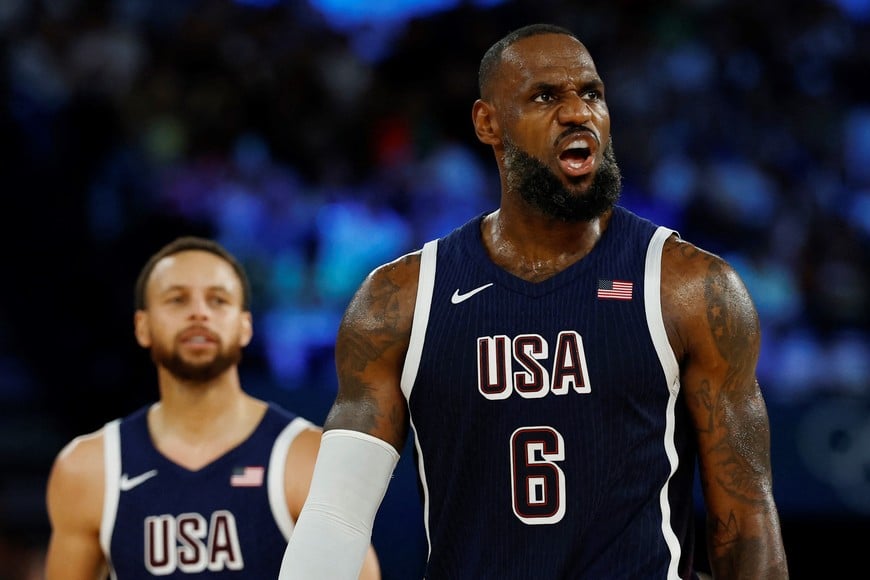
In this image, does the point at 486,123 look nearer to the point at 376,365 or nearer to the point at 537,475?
the point at 376,365

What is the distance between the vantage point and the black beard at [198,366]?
15.5ft

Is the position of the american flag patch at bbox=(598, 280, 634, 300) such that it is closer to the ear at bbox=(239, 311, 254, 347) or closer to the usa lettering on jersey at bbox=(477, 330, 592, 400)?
the usa lettering on jersey at bbox=(477, 330, 592, 400)

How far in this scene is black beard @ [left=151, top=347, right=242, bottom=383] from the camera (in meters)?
4.72

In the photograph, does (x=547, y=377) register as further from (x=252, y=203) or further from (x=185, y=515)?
(x=252, y=203)

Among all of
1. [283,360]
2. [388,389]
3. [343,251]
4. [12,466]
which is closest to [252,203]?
[343,251]

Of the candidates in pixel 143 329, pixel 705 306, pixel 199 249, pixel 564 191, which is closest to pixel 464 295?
pixel 564 191

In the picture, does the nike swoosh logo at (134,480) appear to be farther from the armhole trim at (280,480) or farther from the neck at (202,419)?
the armhole trim at (280,480)

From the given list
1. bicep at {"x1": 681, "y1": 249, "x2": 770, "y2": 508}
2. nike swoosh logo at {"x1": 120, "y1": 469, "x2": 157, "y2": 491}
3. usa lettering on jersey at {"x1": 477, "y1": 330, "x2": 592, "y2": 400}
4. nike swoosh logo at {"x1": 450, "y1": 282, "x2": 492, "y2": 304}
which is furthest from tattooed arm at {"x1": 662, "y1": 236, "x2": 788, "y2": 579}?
nike swoosh logo at {"x1": 120, "y1": 469, "x2": 157, "y2": 491}

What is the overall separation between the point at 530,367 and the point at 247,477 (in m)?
1.72

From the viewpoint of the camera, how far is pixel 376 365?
3277mm

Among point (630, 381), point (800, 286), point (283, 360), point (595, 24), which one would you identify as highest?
point (595, 24)

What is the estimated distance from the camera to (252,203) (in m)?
8.17

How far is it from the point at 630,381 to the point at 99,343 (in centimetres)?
518

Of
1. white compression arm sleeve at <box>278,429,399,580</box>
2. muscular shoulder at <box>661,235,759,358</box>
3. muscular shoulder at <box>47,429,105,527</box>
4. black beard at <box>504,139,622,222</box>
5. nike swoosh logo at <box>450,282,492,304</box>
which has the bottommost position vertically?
white compression arm sleeve at <box>278,429,399,580</box>
